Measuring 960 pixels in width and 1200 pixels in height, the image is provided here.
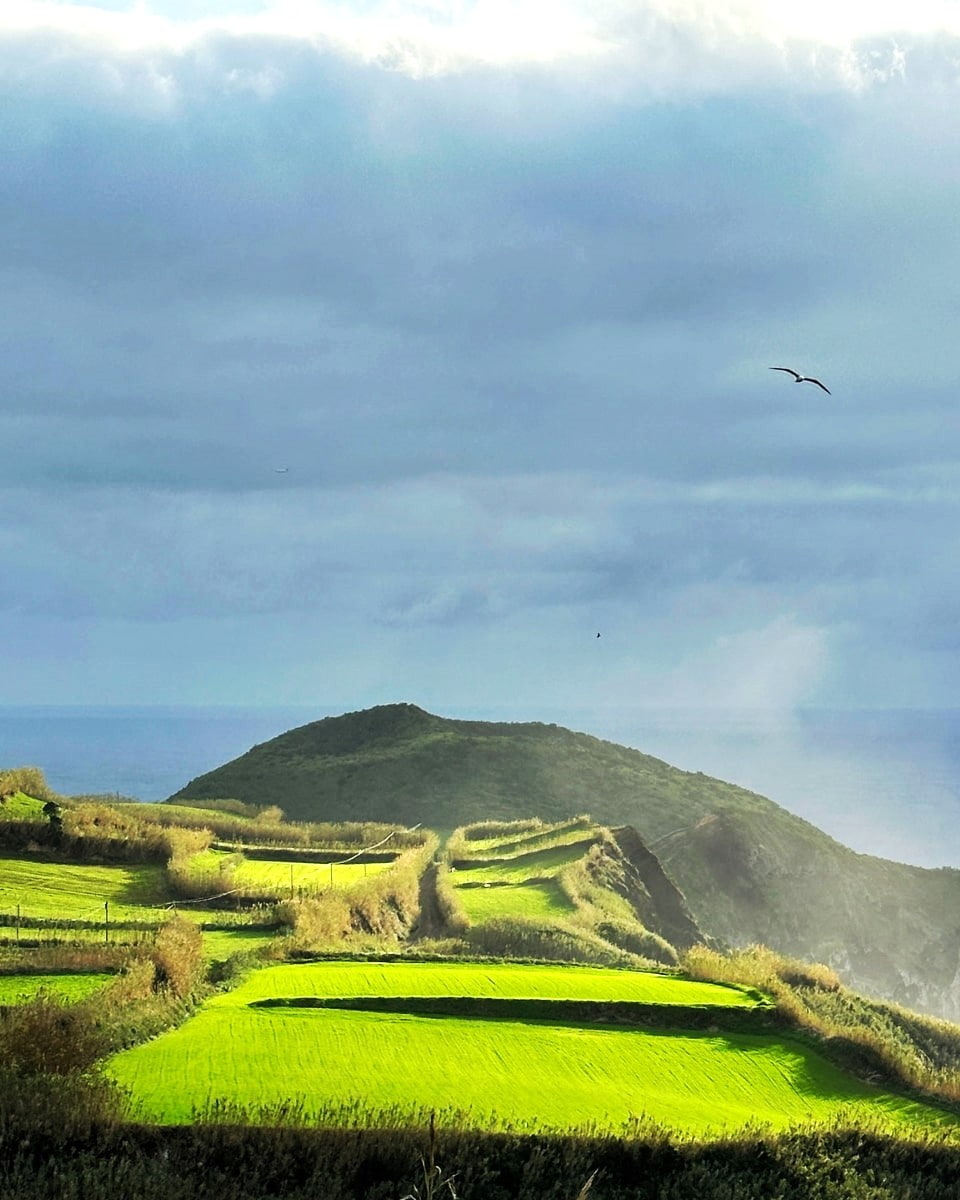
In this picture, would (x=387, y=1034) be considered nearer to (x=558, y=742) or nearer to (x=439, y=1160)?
(x=439, y=1160)

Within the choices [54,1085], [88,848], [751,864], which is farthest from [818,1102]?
[751,864]

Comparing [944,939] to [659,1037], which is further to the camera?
[944,939]

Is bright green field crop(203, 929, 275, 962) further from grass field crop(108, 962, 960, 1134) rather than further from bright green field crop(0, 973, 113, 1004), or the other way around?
bright green field crop(0, 973, 113, 1004)

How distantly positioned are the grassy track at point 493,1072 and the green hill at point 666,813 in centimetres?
5585

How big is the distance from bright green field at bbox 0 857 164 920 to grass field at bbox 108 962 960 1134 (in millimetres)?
11669

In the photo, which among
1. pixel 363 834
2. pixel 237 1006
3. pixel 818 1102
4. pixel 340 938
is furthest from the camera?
pixel 363 834

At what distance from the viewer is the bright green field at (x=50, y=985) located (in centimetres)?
2492

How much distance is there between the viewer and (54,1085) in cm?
1656

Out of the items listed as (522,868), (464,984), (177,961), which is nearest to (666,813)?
(522,868)

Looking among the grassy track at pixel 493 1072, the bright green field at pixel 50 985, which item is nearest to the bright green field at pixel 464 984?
the grassy track at pixel 493 1072

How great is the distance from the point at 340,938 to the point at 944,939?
206ft

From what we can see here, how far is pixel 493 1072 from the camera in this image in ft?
72.7

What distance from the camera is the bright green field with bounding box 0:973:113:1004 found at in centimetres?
2492

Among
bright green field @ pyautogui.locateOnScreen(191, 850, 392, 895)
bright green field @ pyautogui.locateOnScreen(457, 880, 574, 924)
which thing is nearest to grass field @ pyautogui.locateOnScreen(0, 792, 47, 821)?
bright green field @ pyautogui.locateOnScreen(191, 850, 392, 895)
